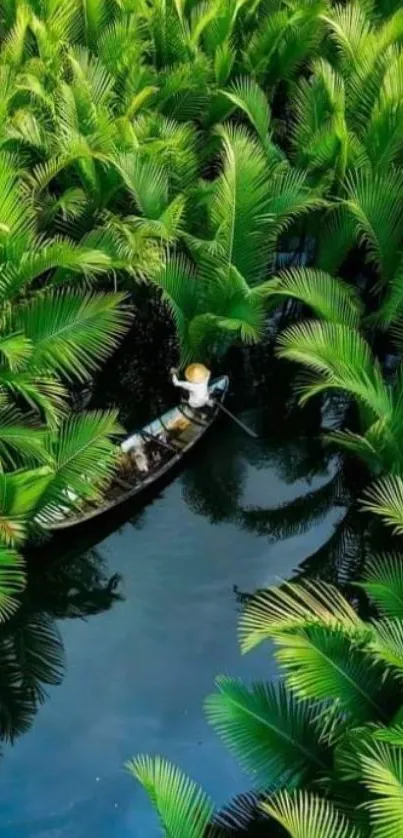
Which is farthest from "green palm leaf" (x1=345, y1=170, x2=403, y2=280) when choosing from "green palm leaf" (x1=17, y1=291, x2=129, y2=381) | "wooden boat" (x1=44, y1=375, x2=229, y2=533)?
"green palm leaf" (x1=17, y1=291, x2=129, y2=381)

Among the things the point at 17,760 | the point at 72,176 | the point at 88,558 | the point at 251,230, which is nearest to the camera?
the point at 17,760

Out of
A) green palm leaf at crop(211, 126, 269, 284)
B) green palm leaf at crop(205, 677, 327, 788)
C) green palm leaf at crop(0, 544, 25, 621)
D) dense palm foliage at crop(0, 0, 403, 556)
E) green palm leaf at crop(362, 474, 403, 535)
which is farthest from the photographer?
green palm leaf at crop(211, 126, 269, 284)

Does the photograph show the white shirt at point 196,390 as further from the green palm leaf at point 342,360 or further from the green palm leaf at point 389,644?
the green palm leaf at point 389,644

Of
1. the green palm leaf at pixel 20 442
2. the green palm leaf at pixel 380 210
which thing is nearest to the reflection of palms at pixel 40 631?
the green palm leaf at pixel 20 442

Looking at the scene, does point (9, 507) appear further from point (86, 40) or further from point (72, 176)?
point (86, 40)

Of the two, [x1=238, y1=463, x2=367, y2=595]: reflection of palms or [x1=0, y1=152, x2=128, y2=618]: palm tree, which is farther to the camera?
[x1=238, y1=463, x2=367, y2=595]: reflection of palms

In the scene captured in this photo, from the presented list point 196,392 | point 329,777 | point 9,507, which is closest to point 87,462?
point 9,507

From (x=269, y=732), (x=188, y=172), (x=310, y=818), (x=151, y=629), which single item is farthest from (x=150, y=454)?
(x=310, y=818)

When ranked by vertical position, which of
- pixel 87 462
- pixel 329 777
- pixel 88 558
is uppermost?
pixel 87 462

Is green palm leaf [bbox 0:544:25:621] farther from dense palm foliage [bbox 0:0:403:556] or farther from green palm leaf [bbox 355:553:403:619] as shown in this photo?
green palm leaf [bbox 355:553:403:619]
